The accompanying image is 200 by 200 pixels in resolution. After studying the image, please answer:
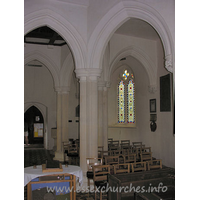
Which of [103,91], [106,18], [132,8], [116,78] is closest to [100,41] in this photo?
[106,18]

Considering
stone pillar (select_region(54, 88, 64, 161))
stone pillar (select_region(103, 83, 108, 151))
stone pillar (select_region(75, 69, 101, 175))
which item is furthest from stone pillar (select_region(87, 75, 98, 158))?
stone pillar (select_region(54, 88, 64, 161))

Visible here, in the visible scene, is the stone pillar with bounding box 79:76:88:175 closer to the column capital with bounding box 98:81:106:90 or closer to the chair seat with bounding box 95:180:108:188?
the chair seat with bounding box 95:180:108:188

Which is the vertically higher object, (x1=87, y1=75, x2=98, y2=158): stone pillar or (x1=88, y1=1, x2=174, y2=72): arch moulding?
(x1=88, y1=1, x2=174, y2=72): arch moulding

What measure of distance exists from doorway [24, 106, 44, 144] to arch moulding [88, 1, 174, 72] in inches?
387

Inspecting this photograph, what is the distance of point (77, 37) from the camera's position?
7.62m

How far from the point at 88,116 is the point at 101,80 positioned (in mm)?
3582

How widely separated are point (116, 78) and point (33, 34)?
6.97 metres

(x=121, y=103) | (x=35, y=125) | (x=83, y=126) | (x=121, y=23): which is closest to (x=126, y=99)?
(x=121, y=103)

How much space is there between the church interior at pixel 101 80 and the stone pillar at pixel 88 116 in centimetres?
3

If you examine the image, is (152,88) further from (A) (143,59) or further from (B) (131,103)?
(B) (131,103)

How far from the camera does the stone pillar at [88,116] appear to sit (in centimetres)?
752

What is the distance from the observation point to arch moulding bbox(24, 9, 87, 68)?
7.23 metres

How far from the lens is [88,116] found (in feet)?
24.8
